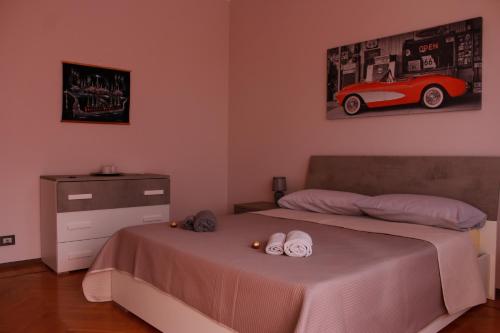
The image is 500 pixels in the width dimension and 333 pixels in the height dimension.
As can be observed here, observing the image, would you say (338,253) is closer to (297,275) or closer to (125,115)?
(297,275)

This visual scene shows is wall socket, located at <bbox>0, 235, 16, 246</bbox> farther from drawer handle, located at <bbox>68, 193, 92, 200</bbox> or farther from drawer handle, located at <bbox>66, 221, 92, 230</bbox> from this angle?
drawer handle, located at <bbox>68, 193, 92, 200</bbox>

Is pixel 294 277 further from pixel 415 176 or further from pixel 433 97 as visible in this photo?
pixel 433 97

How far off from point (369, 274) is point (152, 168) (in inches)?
119

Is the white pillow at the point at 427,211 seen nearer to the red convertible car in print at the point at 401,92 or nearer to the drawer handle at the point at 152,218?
the red convertible car in print at the point at 401,92

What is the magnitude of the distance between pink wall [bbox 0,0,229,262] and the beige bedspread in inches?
57.3

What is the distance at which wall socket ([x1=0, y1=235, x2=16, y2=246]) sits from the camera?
3357mm

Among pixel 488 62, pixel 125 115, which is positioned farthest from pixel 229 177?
pixel 488 62

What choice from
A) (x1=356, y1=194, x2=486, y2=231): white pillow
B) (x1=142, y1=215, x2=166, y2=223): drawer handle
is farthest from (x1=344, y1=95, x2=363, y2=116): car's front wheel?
(x1=142, y1=215, x2=166, y2=223): drawer handle

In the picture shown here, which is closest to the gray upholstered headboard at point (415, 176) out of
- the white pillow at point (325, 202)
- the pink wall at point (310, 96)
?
the pink wall at point (310, 96)

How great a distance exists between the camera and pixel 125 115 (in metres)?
4.02

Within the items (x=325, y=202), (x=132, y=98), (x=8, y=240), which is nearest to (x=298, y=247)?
(x=325, y=202)

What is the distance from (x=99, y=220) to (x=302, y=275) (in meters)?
2.31

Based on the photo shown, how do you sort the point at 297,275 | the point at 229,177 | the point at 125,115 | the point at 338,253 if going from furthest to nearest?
1. the point at 229,177
2. the point at 125,115
3. the point at 338,253
4. the point at 297,275

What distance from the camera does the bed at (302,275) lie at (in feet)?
5.11
